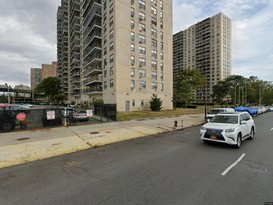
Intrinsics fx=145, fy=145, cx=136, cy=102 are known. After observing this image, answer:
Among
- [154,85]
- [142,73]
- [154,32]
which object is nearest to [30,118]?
[142,73]

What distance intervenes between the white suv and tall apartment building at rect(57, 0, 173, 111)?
23.8 meters

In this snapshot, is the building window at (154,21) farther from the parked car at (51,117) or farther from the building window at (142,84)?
the parked car at (51,117)

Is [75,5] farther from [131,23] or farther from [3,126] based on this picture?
Answer: [3,126]

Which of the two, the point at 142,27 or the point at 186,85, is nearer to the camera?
the point at 142,27

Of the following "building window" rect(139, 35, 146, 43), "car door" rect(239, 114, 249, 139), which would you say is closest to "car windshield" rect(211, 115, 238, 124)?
"car door" rect(239, 114, 249, 139)

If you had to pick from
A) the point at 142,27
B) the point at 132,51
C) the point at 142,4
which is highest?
the point at 142,4

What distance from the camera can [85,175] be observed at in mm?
4512

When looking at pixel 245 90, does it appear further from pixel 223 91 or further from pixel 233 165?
pixel 233 165

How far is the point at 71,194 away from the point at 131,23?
1362 inches

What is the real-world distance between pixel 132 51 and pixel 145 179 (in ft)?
102

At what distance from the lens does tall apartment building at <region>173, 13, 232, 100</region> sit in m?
96.8

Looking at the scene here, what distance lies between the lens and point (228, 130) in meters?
6.75

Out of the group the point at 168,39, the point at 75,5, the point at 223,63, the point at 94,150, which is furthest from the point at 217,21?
the point at 94,150

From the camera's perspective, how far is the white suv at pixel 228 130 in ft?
21.9
